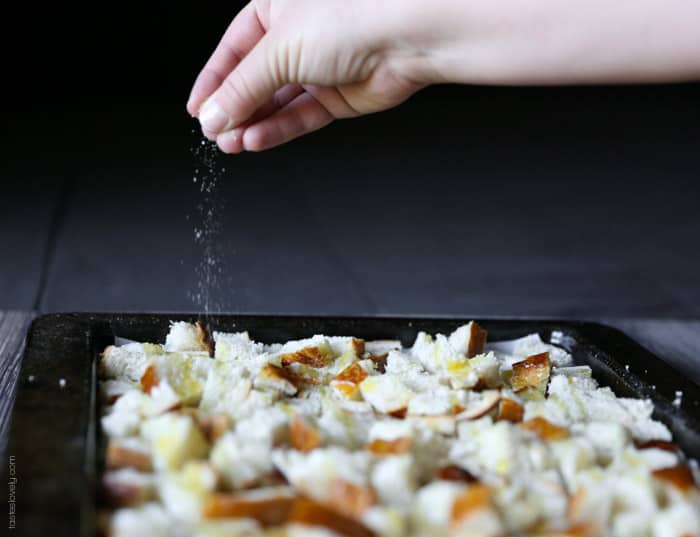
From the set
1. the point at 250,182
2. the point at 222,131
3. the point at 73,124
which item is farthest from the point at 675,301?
the point at 73,124

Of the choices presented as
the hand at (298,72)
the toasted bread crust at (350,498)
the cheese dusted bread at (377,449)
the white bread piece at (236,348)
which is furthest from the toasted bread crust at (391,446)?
the hand at (298,72)

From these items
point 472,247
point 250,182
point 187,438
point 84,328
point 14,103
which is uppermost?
point 14,103

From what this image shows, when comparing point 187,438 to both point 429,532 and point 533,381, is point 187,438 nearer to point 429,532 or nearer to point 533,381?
point 429,532

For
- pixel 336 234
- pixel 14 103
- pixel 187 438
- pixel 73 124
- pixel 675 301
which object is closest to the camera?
pixel 187 438

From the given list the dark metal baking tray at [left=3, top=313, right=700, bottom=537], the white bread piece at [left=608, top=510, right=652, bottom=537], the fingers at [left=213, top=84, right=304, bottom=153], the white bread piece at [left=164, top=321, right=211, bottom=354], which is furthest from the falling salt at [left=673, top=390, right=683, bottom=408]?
the fingers at [left=213, top=84, right=304, bottom=153]

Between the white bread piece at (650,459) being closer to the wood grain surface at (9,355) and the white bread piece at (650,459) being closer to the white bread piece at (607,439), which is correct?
the white bread piece at (607,439)

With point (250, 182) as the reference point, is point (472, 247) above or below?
below

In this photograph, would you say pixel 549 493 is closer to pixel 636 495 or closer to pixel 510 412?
pixel 636 495
